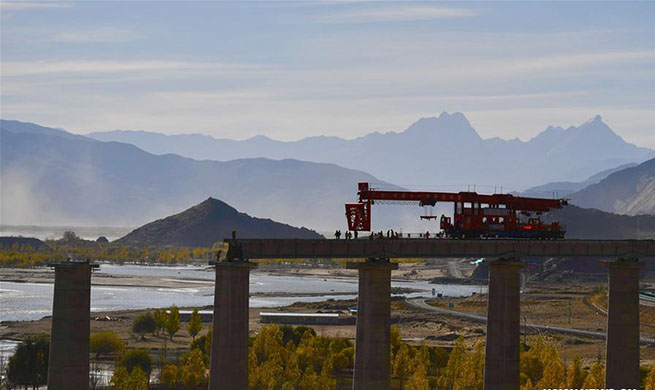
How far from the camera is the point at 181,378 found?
4368 inches

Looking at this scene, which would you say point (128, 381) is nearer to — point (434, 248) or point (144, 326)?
point (434, 248)

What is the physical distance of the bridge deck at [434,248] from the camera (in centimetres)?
6781

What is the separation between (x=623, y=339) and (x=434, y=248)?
13564 millimetres

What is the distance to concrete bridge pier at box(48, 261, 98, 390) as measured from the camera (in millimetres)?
63469

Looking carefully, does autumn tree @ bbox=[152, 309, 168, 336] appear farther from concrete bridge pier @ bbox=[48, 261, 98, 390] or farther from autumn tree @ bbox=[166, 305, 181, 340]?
concrete bridge pier @ bbox=[48, 261, 98, 390]

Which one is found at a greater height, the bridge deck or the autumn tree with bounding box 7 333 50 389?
the bridge deck

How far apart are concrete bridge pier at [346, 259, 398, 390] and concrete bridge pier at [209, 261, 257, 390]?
329 inches

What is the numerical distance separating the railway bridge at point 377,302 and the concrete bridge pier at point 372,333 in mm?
57

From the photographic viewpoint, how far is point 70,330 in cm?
6400

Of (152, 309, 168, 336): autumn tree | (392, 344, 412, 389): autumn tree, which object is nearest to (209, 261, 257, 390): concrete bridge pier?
(392, 344, 412, 389): autumn tree

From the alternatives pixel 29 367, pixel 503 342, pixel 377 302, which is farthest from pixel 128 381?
pixel 503 342

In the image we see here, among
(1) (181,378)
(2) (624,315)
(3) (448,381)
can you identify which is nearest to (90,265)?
(2) (624,315)

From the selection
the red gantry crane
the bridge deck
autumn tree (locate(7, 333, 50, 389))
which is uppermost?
the red gantry crane

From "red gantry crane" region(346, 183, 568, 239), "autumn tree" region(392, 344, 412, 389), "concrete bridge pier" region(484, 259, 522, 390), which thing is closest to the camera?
"concrete bridge pier" region(484, 259, 522, 390)
